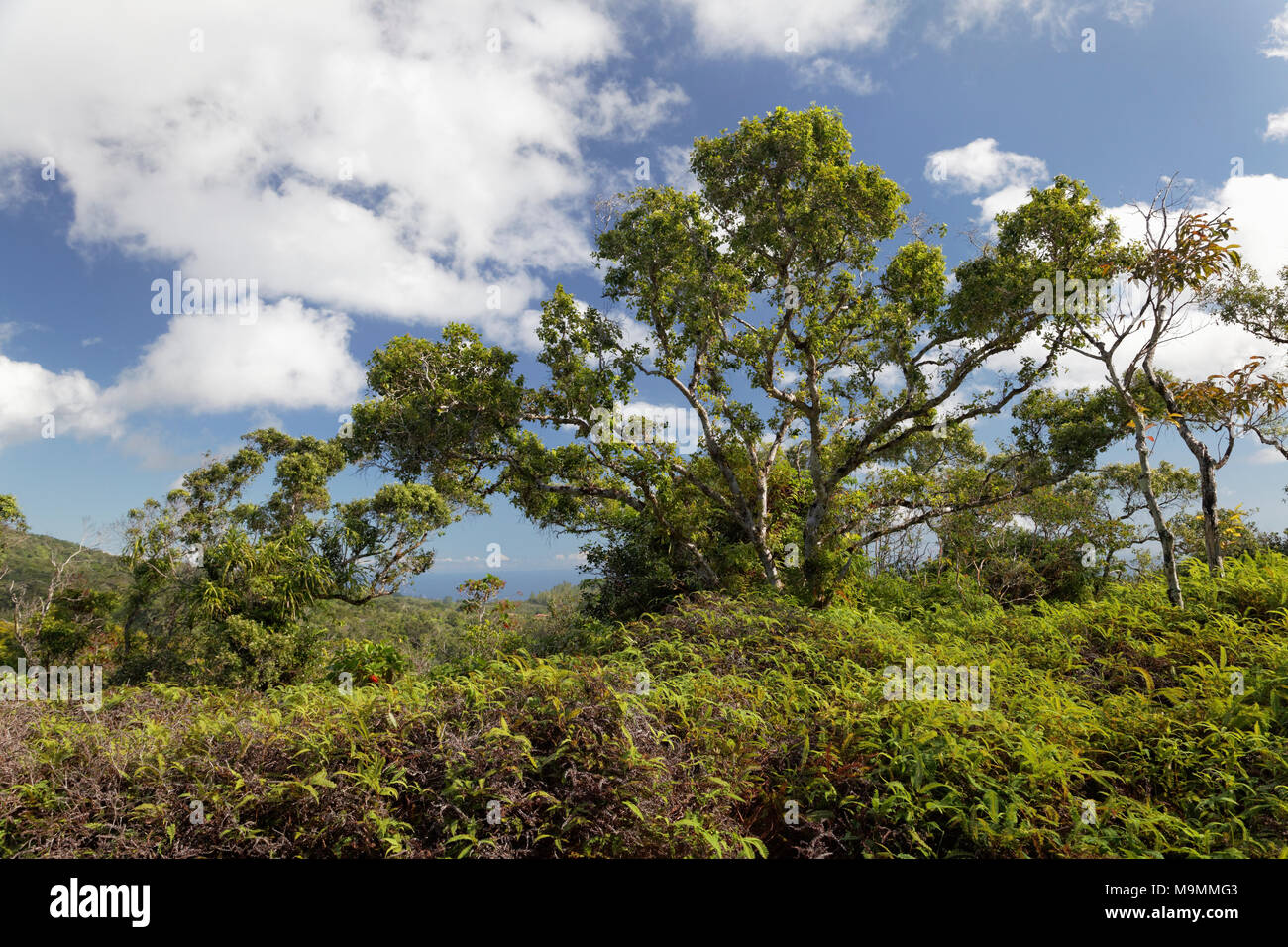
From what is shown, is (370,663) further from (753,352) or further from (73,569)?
(73,569)

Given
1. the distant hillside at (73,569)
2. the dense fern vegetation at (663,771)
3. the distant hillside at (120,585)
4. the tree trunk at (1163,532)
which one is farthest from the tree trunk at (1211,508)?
the distant hillside at (73,569)

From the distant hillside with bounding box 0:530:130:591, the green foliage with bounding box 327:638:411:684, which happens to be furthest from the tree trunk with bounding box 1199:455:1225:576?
the distant hillside with bounding box 0:530:130:591

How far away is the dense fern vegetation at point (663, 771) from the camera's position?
3.38 m

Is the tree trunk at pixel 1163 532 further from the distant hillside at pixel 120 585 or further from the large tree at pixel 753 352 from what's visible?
the distant hillside at pixel 120 585

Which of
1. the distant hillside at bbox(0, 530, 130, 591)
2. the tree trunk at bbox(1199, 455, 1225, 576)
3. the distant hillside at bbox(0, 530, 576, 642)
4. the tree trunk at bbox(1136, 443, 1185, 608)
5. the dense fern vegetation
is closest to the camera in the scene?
the dense fern vegetation

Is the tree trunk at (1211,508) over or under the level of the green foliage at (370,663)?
over

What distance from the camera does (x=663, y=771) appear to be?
3.59 m

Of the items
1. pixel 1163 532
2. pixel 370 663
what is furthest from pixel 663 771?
pixel 1163 532

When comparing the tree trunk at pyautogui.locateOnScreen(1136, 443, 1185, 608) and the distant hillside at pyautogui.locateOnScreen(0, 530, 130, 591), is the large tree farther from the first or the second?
the distant hillside at pyautogui.locateOnScreen(0, 530, 130, 591)

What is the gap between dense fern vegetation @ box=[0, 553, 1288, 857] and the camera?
3379 mm

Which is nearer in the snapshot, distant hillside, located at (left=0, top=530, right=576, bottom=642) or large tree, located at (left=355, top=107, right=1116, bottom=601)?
large tree, located at (left=355, top=107, right=1116, bottom=601)

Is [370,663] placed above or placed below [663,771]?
below

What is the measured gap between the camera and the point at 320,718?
4449mm
